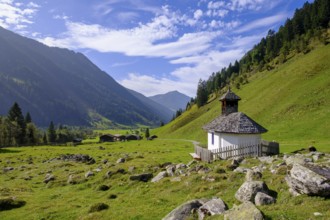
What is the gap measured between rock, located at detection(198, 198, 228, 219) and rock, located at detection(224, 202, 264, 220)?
131 centimetres

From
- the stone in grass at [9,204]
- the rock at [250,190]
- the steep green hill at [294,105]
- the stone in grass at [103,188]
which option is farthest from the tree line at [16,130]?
the rock at [250,190]

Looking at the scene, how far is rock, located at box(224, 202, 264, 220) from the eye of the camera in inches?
481

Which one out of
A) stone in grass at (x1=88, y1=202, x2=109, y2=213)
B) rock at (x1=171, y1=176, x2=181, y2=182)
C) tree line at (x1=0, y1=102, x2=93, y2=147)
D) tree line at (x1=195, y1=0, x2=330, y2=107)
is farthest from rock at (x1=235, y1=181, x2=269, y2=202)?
tree line at (x1=0, y1=102, x2=93, y2=147)

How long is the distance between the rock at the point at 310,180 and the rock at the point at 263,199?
1.34 metres

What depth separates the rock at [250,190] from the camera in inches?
665

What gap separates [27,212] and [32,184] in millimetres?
14453

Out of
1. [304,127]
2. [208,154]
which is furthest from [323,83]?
[208,154]

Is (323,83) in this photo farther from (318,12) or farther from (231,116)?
(318,12)


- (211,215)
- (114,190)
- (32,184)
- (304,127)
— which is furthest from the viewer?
(304,127)

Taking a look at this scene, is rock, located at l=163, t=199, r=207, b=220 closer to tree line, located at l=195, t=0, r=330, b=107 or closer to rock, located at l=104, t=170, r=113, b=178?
rock, located at l=104, t=170, r=113, b=178

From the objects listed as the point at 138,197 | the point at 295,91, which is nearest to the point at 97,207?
the point at 138,197

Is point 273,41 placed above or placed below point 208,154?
above

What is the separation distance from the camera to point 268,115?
288 feet

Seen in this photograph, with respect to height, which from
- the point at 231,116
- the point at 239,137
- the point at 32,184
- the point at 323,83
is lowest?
the point at 32,184
